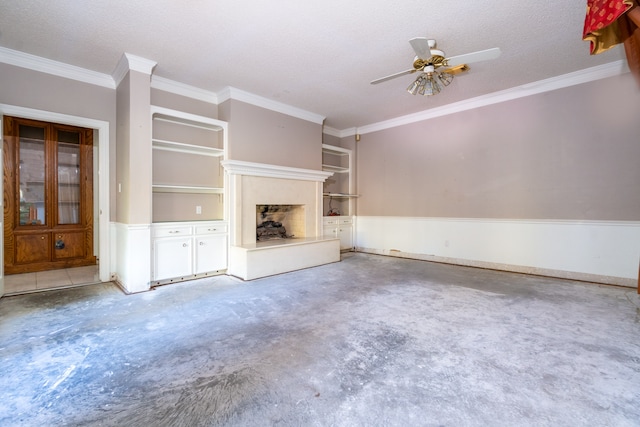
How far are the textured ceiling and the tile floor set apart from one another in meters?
2.79

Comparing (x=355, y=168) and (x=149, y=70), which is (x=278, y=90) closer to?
(x=149, y=70)

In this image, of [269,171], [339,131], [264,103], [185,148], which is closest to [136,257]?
[185,148]

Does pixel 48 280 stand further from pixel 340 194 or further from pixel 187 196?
pixel 340 194

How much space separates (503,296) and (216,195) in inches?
165

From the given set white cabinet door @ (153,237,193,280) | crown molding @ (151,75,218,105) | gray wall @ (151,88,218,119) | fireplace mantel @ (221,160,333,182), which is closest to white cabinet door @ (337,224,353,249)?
fireplace mantel @ (221,160,333,182)

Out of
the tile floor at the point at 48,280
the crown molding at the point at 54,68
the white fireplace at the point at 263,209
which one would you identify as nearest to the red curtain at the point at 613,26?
the white fireplace at the point at 263,209

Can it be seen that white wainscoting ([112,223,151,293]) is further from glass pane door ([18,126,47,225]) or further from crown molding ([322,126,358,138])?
crown molding ([322,126,358,138])

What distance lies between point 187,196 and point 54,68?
6.92 ft

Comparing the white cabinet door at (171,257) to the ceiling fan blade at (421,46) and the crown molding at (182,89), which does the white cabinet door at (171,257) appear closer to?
the crown molding at (182,89)

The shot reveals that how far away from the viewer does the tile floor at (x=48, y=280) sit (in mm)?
3614

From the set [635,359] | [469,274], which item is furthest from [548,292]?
[635,359]

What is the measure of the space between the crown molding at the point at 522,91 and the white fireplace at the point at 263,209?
2.10m

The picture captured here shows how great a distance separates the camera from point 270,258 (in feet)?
13.9

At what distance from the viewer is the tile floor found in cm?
361
